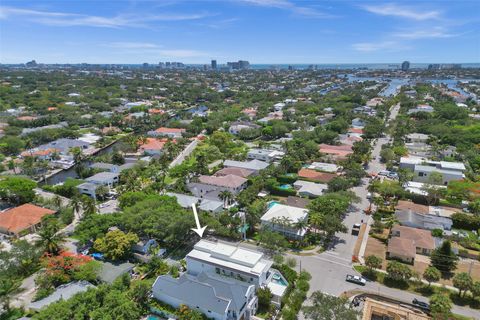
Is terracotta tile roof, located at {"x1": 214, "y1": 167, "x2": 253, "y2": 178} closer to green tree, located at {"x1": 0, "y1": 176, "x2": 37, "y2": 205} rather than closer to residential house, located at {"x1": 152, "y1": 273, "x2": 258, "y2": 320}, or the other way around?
green tree, located at {"x1": 0, "y1": 176, "x2": 37, "y2": 205}

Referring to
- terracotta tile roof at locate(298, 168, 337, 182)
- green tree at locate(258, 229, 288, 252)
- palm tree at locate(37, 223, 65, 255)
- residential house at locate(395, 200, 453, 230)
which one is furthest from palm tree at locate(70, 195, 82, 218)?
residential house at locate(395, 200, 453, 230)

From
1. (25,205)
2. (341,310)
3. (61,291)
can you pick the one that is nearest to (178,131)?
(25,205)

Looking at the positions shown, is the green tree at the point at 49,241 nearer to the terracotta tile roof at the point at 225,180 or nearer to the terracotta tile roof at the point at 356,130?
the terracotta tile roof at the point at 225,180

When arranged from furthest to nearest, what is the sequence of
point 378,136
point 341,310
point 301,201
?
point 378,136
point 301,201
point 341,310

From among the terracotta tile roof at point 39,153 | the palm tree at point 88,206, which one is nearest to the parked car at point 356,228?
the palm tree at point 88,206

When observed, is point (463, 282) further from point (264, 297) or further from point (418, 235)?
point (264, 297)

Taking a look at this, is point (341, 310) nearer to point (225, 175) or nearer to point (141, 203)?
point (141, 203)

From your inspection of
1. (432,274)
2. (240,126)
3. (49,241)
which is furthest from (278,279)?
(240,126)
